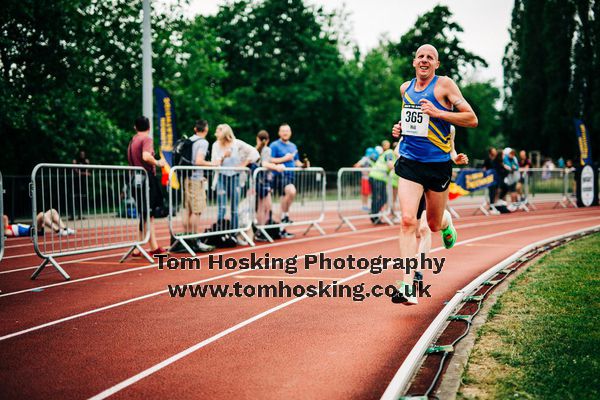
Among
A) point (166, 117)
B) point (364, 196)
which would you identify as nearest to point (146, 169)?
point (166, 117)

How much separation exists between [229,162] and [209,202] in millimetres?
1057

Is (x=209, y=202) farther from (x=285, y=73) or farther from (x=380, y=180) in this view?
(x=285, y=73)

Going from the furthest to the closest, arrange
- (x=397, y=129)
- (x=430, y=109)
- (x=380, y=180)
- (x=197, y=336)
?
1. (x=380, y=180)
2. (x=397, y=129)
3. (x=430, y=109)
4. (x=197, y=336)

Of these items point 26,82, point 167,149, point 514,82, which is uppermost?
point 514,82

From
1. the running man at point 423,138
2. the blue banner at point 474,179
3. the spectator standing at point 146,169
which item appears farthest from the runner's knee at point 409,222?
the blue banner at point 474,179

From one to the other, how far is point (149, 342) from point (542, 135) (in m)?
55.5

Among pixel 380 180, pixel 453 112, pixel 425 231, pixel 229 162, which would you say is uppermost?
pixel 453 112

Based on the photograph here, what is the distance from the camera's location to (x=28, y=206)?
1623cm

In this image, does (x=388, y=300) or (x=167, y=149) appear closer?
(x=388, y=300)

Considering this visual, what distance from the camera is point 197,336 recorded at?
513 cm

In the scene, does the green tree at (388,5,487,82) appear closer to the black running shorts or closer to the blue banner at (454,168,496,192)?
the blue banner at (454,168,496,192)

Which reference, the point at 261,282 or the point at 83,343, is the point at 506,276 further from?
the point at 83,343

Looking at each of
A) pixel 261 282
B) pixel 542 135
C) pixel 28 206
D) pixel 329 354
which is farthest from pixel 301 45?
pixel 329 354

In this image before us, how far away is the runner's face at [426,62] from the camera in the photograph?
19.5 feet
